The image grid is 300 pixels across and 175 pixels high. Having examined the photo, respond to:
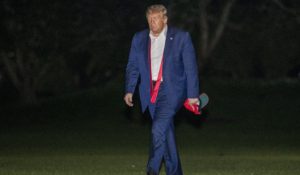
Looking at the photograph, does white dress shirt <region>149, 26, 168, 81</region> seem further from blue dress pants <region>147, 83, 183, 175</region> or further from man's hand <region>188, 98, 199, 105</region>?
man's hand <region>188, 98, 199, 105</region>

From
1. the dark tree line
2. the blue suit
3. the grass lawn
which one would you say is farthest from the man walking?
the dark tree line

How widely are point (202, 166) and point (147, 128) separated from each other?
13.2 metres

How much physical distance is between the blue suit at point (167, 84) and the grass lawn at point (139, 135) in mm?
3106

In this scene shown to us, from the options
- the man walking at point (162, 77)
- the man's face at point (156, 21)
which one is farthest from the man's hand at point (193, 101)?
the man's face at point (156, 21)

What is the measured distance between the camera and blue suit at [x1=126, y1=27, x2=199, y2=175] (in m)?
10.8

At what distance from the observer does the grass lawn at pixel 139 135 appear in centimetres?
1596

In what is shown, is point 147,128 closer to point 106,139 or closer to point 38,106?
point 106,139

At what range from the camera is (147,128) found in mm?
29156

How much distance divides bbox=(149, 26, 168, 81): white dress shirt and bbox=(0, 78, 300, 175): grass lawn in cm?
340

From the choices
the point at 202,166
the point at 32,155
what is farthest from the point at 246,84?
the point at 202,166

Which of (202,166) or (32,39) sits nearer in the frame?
(202,166)

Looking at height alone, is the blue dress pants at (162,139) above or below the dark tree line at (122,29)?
above

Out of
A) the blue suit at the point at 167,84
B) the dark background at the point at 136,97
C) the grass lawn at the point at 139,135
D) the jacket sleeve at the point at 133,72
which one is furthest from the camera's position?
the dark background at the point at 136,97

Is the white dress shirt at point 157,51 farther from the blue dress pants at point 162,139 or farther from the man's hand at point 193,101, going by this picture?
the man's hand at point 193,101
